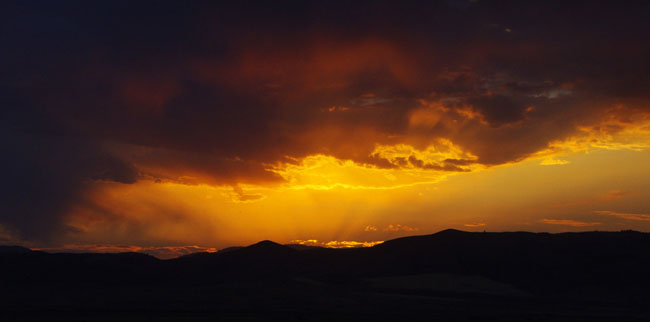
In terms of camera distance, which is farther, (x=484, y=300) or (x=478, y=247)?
(x=478, y=247)

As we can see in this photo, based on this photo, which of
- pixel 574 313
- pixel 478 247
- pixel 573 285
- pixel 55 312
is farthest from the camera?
pixel 478 247

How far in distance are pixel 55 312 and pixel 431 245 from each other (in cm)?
8488

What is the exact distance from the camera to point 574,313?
60.1m

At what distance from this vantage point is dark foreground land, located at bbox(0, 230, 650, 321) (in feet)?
185

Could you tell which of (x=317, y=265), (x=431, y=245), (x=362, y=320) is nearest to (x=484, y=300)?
(x=362, y=320)

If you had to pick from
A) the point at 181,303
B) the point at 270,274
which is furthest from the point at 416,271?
the point at 181,303

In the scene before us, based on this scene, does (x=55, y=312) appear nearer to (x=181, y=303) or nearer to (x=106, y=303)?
(x=106, y=303)

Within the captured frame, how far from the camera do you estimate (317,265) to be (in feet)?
407

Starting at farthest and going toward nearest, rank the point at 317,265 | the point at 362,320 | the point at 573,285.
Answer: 1. the point at 317,265
2. the point at 573,285
3. the point at 362,320

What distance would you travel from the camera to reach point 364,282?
100 m

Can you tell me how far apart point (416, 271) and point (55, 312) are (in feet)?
233

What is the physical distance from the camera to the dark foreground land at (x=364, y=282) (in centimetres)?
5634

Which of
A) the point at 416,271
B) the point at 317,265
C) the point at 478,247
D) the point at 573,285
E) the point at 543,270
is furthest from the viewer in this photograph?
the point at 317,265

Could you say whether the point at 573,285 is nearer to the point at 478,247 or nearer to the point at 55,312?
the point at 478,247
